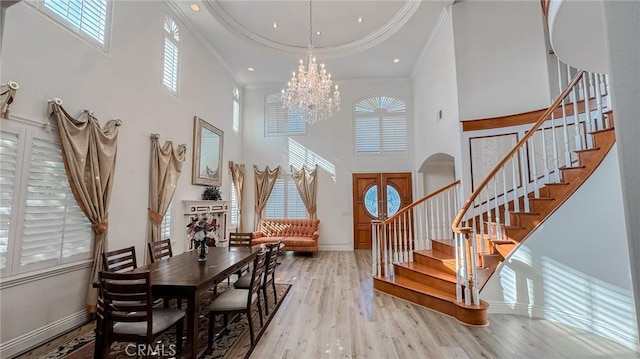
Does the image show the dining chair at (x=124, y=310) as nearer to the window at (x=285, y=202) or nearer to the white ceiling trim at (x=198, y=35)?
the white ceiling trim at (x=198, y=35)

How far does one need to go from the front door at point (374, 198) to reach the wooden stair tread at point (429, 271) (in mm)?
3333

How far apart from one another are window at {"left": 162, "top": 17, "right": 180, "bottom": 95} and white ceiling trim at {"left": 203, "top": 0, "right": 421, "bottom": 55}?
29.3 inches

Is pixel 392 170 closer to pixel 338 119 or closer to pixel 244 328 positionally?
pixel 338 119

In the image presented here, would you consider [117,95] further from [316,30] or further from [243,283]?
[316,30]

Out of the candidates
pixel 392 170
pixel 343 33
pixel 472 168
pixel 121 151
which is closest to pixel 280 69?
pixel 343 33

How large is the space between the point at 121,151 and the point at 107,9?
1.84m

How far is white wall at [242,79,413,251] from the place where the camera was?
26.3 ft

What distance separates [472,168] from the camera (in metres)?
4.82

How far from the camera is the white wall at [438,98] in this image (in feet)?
17.0

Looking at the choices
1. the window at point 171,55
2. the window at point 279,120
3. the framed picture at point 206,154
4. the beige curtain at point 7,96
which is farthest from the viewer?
the window at point 279,120

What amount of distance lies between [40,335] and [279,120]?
6.75 metres

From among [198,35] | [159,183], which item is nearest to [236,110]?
[198,35]

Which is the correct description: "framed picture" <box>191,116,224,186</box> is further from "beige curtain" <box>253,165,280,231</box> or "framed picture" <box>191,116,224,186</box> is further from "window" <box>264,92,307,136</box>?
"window" <box>264,92,307,136</box>

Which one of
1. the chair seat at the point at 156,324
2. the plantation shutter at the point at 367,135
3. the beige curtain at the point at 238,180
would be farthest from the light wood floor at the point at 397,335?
the plantation shutter at the point at 367,135
